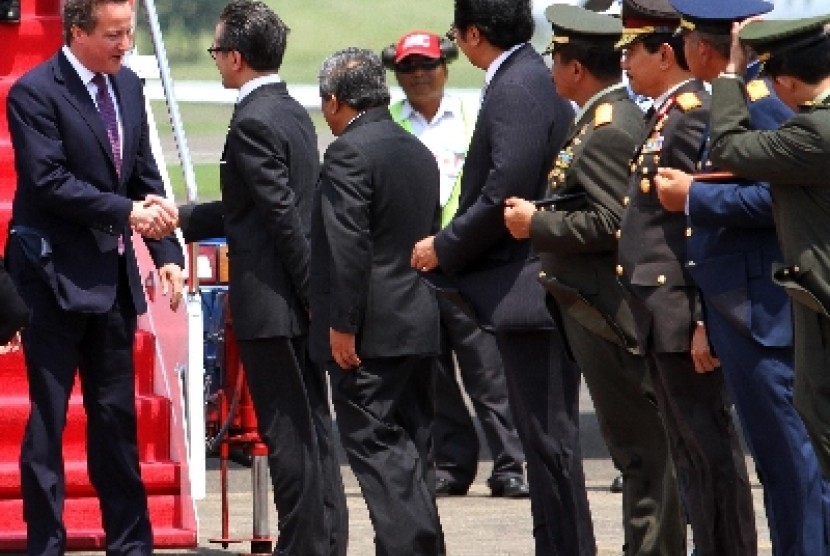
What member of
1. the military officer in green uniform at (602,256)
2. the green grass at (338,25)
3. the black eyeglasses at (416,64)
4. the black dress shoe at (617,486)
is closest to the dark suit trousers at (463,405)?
the black dress shoe at (617,486)

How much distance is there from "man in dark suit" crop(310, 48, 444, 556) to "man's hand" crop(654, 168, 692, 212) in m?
1.39

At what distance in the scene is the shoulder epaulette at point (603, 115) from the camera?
7031 millimetres

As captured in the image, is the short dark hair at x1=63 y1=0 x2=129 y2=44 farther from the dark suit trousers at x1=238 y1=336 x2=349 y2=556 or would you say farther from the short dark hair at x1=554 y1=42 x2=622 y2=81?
the short dark hair at x1=554 y1=42 x2=622 y2=81

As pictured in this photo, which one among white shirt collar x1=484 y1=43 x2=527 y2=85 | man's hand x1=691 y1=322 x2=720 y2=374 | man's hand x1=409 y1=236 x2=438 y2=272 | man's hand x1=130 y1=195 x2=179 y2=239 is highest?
white shirt collar x1=484 y1=43 x2=527 y2=85

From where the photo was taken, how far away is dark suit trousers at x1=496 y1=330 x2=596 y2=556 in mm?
7352

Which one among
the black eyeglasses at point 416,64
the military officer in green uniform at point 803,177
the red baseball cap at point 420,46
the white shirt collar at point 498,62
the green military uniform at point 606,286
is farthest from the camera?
the black eyeglasses at point 416,64

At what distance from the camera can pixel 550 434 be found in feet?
24.1

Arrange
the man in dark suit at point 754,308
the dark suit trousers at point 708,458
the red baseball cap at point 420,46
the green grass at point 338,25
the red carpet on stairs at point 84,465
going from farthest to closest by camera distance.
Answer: the green grass at point 338,25 < the red baseball cap at point 420,46 < the red carpet on stairs at point 84,465 < the dark suit trousers at point 708,458 < the man in dark suit at point 754,308

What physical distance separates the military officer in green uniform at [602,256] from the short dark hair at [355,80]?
2.51 feet

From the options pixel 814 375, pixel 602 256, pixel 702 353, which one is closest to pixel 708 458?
pixel 702 353

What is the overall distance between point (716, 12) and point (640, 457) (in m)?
1.50

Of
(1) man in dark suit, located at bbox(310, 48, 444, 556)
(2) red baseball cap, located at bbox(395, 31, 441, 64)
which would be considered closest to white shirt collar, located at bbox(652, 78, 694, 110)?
(1) man in dark suit, located at bbox(310, 48, 444, 556)

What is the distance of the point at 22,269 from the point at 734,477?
7.98 ft

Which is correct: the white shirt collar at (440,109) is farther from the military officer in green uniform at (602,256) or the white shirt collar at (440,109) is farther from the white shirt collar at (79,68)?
the military officer in green uniform at (602,256)
